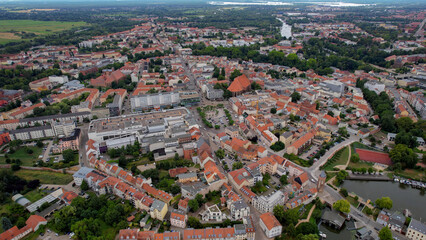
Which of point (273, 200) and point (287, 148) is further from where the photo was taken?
point (287, 148)

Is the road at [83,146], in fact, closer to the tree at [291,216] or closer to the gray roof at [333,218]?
the tree at [291,216]

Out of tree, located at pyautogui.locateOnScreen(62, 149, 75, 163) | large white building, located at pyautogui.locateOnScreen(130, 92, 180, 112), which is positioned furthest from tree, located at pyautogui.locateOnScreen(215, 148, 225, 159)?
large white building, located at pyautogui.locateOnScreen(130, 92, 180, 112)

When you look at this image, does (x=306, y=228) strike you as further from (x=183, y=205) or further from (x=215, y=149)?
(x=215, y=149)

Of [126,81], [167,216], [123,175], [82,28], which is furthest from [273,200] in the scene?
[82,28]

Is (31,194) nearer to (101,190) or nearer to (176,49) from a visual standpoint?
(101,190)

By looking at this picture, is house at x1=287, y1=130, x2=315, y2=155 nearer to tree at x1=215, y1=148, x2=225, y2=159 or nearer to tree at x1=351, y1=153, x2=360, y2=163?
tree at x1=351, y1=153, x2=360, y2=163
